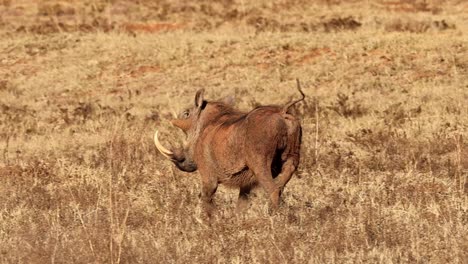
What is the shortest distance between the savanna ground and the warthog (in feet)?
0.71

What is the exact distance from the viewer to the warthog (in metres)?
6.55

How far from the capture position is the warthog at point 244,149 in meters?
6.55

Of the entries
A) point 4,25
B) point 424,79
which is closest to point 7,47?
point 4,25

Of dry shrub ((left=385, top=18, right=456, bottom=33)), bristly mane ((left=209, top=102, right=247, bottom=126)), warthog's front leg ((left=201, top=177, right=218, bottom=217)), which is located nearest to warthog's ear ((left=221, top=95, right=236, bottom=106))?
bristly mane ((left=209, top=102, right=247, bottom=126))

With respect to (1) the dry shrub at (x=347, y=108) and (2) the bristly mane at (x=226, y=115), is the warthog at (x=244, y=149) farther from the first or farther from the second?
(1) the dry shrub at (x=347, y=108)

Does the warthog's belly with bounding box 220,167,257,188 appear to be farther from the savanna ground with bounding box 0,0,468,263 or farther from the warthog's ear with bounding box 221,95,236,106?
the warthog's ear with bounding box 221,95,236,106

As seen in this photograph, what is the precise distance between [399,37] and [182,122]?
1149cm

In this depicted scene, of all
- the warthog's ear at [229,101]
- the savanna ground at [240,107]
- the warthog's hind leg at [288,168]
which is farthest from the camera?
the warthog's ear at [229,101]

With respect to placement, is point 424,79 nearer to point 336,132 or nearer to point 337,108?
point 337,108

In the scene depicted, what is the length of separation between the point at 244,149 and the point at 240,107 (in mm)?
8270

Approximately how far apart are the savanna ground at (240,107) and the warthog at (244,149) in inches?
8.5

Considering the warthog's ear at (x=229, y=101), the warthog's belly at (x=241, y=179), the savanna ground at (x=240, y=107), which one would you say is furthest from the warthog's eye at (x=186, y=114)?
the warthog's belly at (x=241, y=179)

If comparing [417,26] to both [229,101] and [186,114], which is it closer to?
[229,101]

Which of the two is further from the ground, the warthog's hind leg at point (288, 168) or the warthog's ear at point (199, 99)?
the warthog's ear at point (199, 99)
